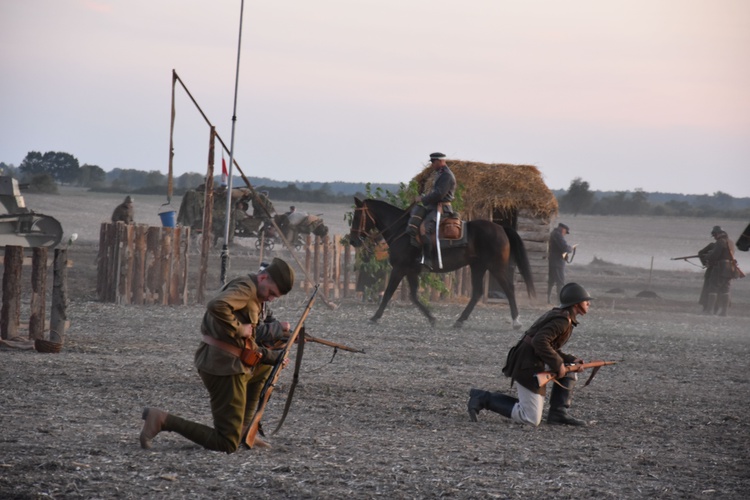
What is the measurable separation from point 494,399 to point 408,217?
29.9ft

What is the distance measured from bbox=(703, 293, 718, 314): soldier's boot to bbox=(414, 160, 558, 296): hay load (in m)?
3.81

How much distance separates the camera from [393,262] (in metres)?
18.1

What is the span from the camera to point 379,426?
8727 mm

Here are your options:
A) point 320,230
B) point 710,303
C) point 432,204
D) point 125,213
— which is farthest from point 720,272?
point 320,230

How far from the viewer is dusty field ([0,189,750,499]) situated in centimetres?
664

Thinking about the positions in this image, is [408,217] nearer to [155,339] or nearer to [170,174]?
[170,174]

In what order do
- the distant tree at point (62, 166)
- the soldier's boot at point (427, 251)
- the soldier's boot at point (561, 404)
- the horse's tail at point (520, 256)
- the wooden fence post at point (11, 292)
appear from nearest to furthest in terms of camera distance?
the soldier's boot at point (561, 404) → the wooden fence post at point (11, 292) → the soldier's boot at point (427, 251) → the horse's tail at point (520, 256) → the distant tree at point (62, 166)

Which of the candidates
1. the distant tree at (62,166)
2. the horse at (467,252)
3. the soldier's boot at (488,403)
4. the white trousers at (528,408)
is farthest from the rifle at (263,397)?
the distant tree at (62,166)

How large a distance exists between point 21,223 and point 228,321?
65.2 ft

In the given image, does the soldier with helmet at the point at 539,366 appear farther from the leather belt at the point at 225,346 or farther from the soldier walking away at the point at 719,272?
the soldier walking away at the point at 719,272

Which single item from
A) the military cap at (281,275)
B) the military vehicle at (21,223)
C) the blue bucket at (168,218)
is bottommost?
the military vehicle at (21,223)

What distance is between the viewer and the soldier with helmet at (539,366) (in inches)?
351

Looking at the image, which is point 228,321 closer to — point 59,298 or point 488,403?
point 488,403

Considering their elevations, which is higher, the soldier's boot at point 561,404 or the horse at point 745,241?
the horse at point 745,241
